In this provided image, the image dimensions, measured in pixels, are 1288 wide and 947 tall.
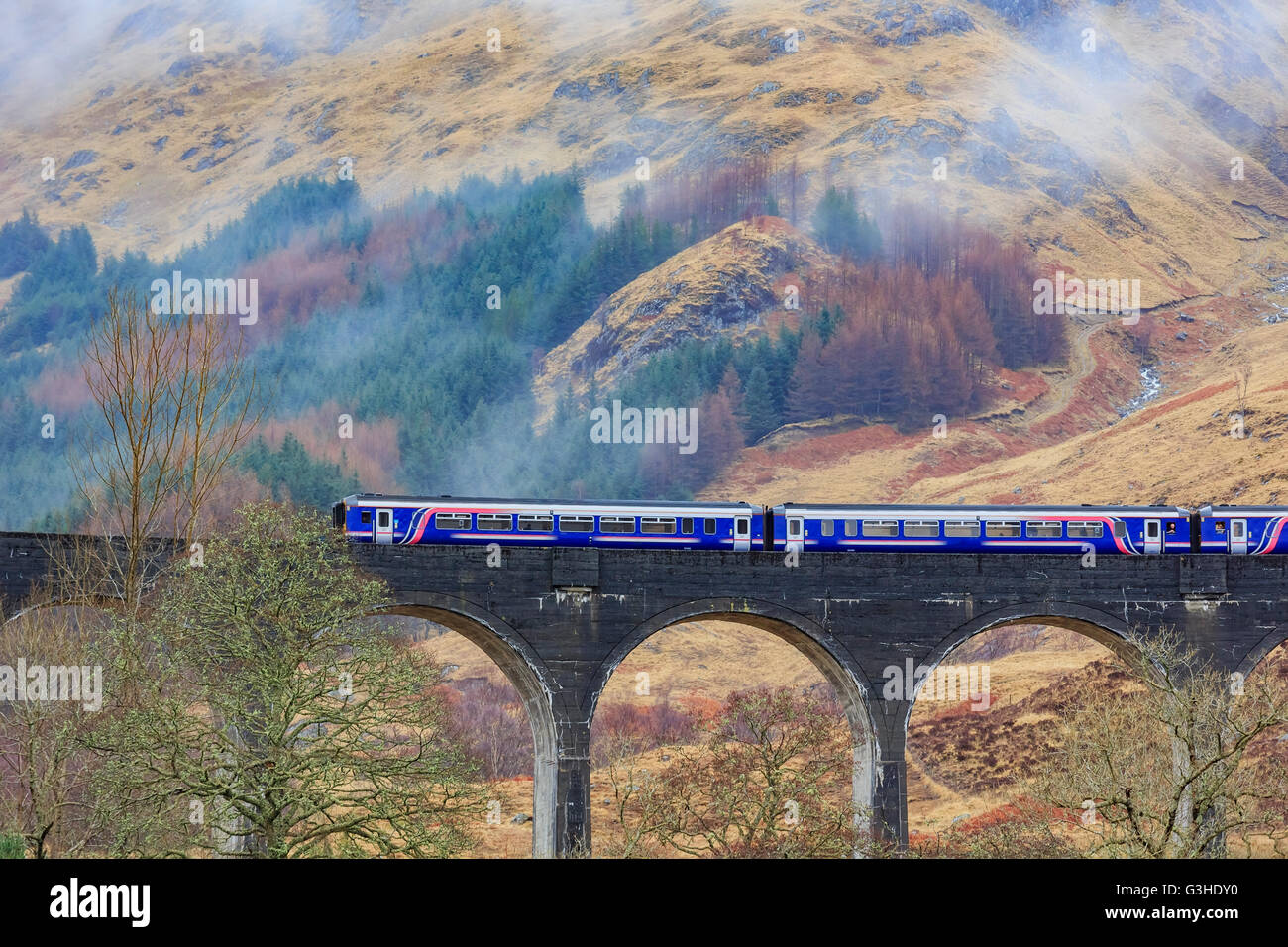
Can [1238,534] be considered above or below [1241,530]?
below

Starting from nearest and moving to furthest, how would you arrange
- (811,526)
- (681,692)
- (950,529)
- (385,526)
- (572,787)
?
(572,787)
(385,526)
(811,526)
(950,529)
(681,692)

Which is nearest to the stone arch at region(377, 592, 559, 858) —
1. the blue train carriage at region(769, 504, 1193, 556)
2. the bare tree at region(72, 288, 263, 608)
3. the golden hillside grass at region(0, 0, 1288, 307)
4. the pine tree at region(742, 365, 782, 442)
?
the bare tree at region(72, 288, 263, 608)

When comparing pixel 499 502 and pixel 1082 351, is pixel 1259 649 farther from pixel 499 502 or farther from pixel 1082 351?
pixel 1082 351

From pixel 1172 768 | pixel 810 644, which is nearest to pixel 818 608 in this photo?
pixel 810 644

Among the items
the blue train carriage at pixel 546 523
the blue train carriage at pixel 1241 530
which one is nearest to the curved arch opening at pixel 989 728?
the blue train carriage at pixel 1241 530

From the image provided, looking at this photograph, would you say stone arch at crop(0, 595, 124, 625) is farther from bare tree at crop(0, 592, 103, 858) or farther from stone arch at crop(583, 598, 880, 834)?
stone arch at crop(583, 598, 880, 834)

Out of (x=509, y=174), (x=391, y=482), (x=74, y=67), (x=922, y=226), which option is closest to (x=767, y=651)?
(x=391, y=482)
